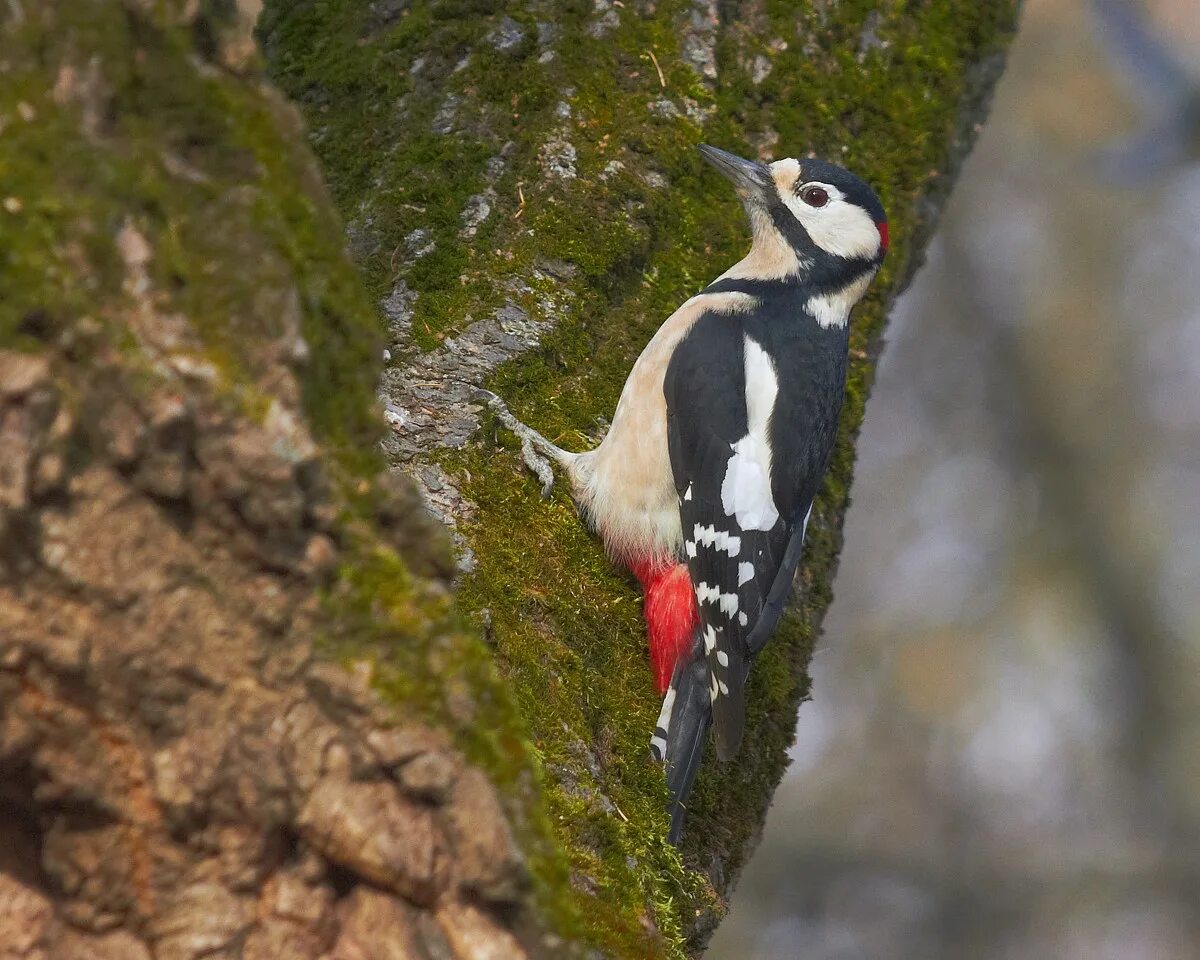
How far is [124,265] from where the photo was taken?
53.4 inches

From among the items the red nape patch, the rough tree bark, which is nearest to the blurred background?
the red nape patch

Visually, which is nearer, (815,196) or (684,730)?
(684,730)

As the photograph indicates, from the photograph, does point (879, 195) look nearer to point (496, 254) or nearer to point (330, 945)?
point (496, 254)

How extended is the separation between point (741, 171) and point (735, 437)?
0.66 meters

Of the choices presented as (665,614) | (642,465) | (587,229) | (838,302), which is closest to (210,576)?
(665,614)

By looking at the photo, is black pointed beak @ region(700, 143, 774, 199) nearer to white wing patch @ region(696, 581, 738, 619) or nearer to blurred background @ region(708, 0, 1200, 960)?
white wing patch @ region(696, 581, 738, 619)

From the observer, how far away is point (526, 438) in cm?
281

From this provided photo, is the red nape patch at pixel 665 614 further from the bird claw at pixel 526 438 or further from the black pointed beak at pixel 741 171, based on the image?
the black pointed beak at pixel 741 171

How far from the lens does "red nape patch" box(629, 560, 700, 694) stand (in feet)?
9.40

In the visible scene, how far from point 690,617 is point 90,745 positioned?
1821 mm

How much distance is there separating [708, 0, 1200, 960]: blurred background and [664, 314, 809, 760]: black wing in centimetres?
640

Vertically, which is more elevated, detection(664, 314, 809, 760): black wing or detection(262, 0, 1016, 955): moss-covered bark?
detection(262, 0, 1016, 955): moss-covered bark

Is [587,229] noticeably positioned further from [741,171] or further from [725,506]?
[725,506]

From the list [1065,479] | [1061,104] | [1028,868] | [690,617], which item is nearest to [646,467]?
[690,617]
